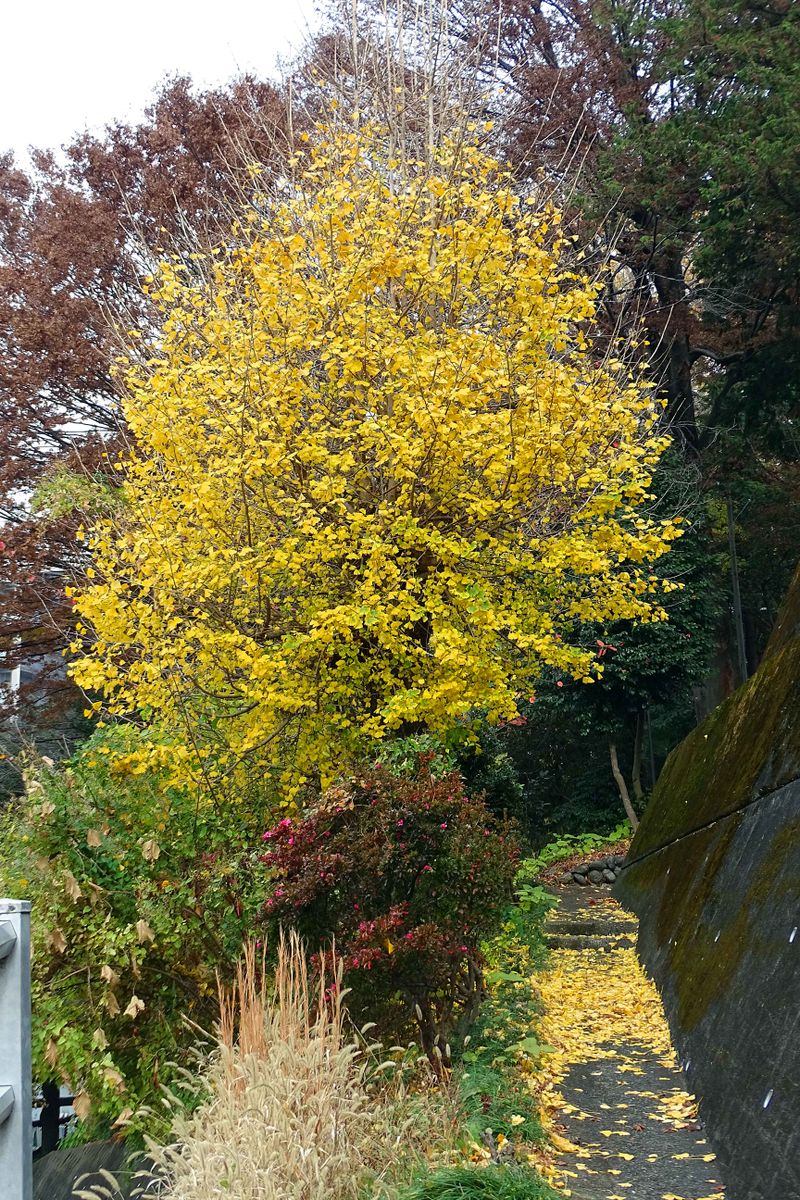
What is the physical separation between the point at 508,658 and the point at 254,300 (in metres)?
3.85

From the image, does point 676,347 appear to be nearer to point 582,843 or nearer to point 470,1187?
point 582,843

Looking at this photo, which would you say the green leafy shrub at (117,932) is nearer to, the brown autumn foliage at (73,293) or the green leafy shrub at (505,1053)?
the green leafy shrub at (505,1053)

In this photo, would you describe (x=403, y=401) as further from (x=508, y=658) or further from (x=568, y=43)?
(x=568, y=43)

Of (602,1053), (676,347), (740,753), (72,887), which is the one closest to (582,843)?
(676,347)

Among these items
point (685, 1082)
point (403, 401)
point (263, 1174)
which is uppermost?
point (403, 401)

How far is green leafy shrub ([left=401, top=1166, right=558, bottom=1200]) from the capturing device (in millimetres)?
3240

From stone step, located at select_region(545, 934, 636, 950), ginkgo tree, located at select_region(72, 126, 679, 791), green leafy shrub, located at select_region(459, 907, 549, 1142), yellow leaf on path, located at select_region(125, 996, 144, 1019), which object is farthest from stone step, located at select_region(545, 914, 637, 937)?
yellow leaf on path, located at select_region(125, 996, 144, 1019)

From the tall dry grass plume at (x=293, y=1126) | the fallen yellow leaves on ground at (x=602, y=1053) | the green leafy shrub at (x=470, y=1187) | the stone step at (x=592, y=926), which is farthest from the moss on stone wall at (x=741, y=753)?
the tall dry grass plume at (x=293, y=1126)

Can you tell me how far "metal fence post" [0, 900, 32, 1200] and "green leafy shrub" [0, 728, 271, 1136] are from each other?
3.12 meters

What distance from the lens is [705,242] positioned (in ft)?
48.2

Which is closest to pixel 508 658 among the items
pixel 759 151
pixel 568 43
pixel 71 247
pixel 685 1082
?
pixel 685 1082

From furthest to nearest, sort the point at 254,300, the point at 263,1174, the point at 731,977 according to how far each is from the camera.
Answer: the point at 254,300 < the point at 731,977 < the point at 263,1174

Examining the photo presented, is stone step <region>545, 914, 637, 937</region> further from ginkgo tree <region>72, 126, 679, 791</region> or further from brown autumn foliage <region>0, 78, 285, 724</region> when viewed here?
brown autumn foliage <region>0, 78, 285, 724</region>

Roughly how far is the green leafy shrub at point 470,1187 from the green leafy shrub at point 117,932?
1826 millimetres
